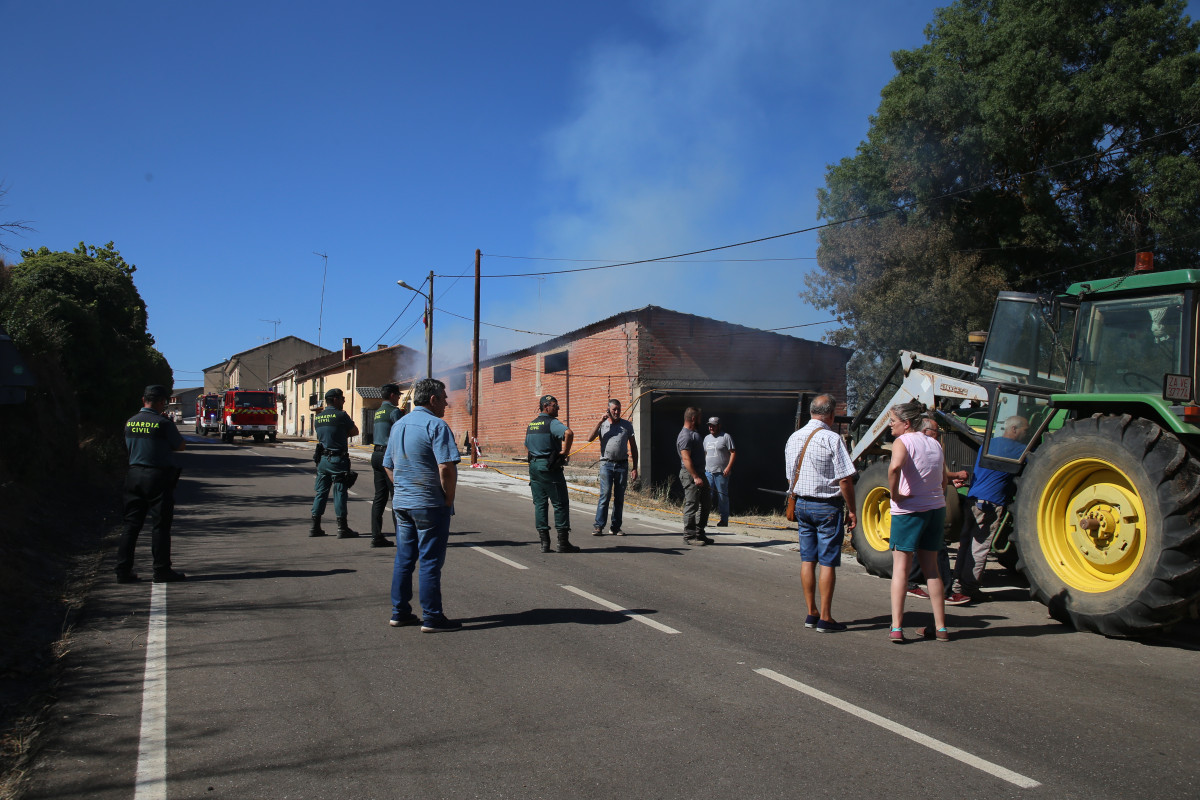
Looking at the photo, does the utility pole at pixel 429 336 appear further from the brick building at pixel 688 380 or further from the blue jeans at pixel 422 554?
the blue jeans at pixel 422 554

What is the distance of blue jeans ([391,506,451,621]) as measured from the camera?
19.7ft

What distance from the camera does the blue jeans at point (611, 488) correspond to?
11.5 m

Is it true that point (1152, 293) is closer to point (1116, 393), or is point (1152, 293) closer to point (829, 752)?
point (1116, 393)

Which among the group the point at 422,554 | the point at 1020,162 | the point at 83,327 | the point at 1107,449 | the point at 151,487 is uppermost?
the point at 1020,162

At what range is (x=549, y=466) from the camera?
9.72 m

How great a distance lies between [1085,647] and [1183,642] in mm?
838

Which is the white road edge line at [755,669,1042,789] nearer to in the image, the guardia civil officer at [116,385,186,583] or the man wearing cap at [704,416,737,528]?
the guardia civil officer at [116,385,186,583]

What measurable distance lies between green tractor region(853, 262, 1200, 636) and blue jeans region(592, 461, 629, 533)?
5.08 m

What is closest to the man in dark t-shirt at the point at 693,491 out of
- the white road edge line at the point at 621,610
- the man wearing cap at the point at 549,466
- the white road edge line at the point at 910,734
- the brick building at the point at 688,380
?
the man wearing cap at the point at 549,466

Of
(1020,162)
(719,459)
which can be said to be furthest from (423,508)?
(1020,162)

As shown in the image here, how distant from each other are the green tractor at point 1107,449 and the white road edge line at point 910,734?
2.69 m

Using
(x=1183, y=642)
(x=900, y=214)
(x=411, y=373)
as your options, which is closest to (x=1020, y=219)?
(x=900, y=214)

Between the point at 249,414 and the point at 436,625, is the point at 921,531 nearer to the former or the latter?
the point at 436,625

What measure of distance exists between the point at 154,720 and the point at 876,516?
7.23 meters
